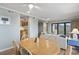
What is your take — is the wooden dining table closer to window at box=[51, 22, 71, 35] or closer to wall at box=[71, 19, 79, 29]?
window at box=[51, 22, 71, 35]

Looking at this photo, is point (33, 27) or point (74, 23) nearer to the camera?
point (74, 23)

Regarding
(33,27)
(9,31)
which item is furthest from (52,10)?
(9,31)

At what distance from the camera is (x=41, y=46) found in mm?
1839

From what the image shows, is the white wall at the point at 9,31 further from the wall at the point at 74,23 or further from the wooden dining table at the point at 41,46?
the wall at the point at 74,23

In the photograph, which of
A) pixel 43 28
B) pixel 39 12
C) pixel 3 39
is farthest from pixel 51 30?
pixel 3 39

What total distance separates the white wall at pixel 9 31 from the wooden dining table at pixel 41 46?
0.63 feet

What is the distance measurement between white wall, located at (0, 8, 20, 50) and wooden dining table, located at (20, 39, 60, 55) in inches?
7.5

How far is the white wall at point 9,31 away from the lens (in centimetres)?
159

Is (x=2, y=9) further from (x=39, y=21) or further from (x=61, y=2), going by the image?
(x=61, y=2)

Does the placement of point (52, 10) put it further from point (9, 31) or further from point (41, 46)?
point (9, 31)

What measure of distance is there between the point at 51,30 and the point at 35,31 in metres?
0.27

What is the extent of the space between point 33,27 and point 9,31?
0.40 m

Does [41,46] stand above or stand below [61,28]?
below

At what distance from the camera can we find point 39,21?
173cm
